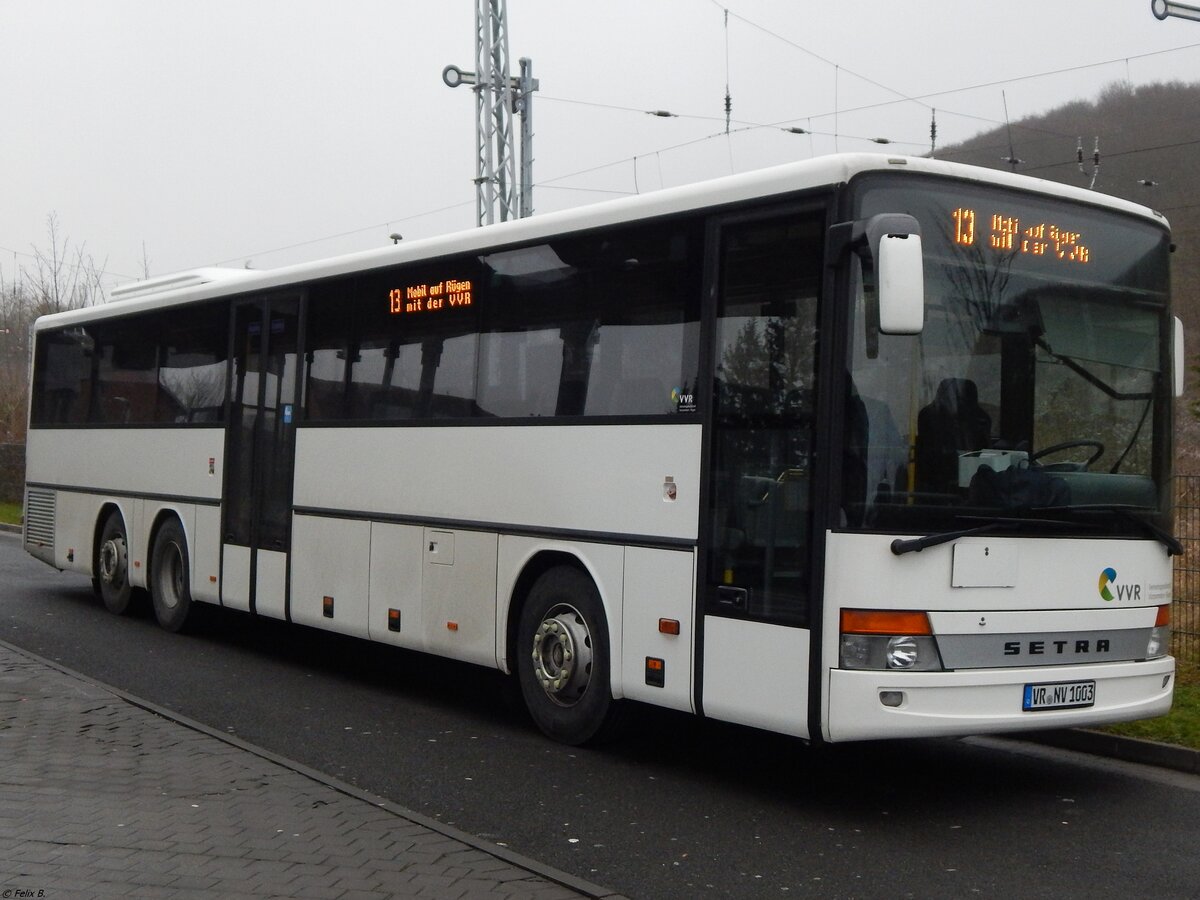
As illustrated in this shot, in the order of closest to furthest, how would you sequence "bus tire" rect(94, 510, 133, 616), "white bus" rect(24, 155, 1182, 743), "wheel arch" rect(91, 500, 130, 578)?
"white bus" rect(24, 155, 1182, 743), "bus tire" rect(94, 510, 133, 616), "wheel arch" rect(91, 500, 130, 578)

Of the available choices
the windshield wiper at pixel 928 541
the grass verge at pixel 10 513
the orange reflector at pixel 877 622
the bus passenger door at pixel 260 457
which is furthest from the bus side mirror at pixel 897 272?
the grass verge at pixel 10 513

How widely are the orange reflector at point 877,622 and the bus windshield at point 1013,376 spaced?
0.42 metres

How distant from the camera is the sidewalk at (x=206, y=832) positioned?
5.78 meters

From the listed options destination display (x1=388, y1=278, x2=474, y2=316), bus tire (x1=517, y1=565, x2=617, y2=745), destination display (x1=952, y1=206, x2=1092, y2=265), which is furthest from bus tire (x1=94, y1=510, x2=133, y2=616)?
destination display (x1=952, y1=206, x2=1092, y2=265)

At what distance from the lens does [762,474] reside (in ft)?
25.1

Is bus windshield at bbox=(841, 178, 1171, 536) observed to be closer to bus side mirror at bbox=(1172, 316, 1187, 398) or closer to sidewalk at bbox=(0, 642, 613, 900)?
bus side mirror at bbox=(1172, 316, 1187, 398)

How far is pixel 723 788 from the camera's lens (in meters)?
8.10

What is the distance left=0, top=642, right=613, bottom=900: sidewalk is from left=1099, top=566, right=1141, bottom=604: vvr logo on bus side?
3.44 meters

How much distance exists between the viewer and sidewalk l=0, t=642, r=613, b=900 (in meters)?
5.78

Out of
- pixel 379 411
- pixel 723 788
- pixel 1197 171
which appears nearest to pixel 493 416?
pixel 379 411

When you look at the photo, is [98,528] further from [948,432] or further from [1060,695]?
[1060,695]

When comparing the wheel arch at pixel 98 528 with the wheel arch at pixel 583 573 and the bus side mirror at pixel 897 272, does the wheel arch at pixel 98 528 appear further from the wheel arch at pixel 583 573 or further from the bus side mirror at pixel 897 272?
the bus side mirror at pixel 897 272

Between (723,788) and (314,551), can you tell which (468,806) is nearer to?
(723,788)

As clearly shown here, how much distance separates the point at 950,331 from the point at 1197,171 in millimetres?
35481
